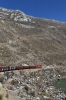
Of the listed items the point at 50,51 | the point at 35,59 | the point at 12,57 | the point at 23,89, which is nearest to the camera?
the point at 23,89

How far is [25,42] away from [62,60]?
63.7ft

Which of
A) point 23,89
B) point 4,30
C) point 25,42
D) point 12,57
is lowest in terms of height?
point 23,89

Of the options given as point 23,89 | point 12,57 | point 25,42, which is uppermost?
point 25,42

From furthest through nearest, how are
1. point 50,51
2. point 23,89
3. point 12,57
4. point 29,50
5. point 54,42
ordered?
point 54,42 → point 50,51 → point 29,50 → point 12,57 → point 23,89

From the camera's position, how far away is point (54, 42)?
375 feet

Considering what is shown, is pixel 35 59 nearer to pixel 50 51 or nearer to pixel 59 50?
pixel 50 51

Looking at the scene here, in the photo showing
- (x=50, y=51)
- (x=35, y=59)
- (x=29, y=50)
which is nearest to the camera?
(x=35, y=59)

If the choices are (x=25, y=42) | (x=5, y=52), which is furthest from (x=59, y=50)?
(x=5, y=52)

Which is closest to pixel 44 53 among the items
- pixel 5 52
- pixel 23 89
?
pixel 5 52

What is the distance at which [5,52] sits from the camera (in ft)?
260

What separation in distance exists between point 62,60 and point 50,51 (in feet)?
28.9

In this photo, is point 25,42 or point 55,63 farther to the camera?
point 25,42

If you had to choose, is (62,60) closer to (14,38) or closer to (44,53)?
(44,53)

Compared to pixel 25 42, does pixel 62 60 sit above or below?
below
